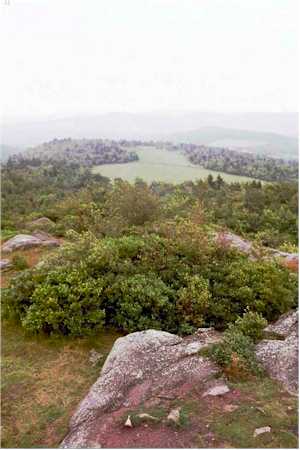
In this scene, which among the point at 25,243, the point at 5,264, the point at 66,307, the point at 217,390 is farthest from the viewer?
the point at 25,243

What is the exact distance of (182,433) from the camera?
5.52 m

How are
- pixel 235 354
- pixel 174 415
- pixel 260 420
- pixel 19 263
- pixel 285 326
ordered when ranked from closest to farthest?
pixel 260 420
pixel 174 415
pixel 235 354
pixel 285 326
pixel 19 263

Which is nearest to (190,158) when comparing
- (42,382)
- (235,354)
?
(42,382)

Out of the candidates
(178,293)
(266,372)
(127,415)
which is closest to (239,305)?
(178,293)

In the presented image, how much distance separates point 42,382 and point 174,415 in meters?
3.08

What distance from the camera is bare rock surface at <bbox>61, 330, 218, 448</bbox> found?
607 centimetres

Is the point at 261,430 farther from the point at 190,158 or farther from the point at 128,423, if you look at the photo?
the point at 190,158

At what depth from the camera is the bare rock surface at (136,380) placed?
6066mm

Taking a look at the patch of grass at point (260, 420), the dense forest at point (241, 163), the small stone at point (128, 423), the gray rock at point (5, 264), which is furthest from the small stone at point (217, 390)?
the dense forest at point (241, 163)

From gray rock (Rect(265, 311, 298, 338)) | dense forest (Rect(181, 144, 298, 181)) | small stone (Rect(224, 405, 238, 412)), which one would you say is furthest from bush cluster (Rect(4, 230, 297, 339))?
dense forest (Rect(181, 144, 298, 181))

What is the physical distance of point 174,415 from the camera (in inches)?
228

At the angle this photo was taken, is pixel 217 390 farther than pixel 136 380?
No

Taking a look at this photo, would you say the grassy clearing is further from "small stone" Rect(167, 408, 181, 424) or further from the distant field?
the distant field

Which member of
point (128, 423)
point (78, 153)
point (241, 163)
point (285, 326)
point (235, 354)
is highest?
point (78, 153)
